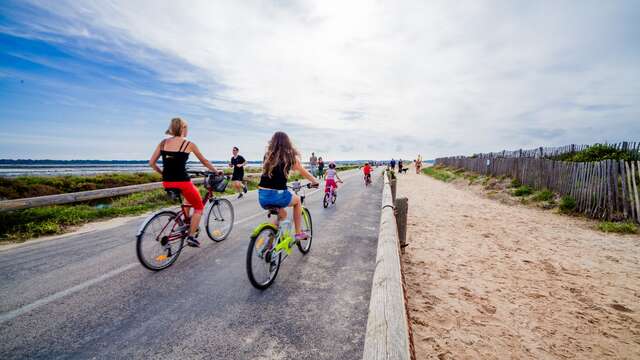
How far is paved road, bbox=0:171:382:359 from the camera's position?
7.66 ft

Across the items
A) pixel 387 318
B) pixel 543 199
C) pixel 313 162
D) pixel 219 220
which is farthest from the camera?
pixel 313 162

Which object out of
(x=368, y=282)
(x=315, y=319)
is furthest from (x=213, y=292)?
(x=368, y=282)

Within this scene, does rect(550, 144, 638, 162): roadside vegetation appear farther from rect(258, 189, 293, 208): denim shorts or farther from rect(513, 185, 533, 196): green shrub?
rect(258, 189, 293, 208): denim shorts

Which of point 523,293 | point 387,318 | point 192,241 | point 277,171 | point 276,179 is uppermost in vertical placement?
point 277,171

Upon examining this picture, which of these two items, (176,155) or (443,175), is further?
(443,175)

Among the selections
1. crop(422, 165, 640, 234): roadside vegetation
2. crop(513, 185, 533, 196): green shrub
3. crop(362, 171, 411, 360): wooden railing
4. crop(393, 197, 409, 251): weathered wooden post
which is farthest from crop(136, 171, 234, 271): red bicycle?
crop(513, 185, 533, 196): green shrub

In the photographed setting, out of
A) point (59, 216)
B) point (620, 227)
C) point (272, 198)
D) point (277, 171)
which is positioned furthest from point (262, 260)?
point (620, 227)

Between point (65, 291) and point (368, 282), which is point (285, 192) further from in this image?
point (65, 291)

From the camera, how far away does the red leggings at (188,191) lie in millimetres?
4149

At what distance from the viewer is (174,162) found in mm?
4070

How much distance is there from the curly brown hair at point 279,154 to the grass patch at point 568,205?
10936 mm

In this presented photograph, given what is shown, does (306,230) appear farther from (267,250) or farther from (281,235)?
(267,250)

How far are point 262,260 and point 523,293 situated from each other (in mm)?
3964

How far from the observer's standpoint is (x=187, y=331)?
2.55 m
